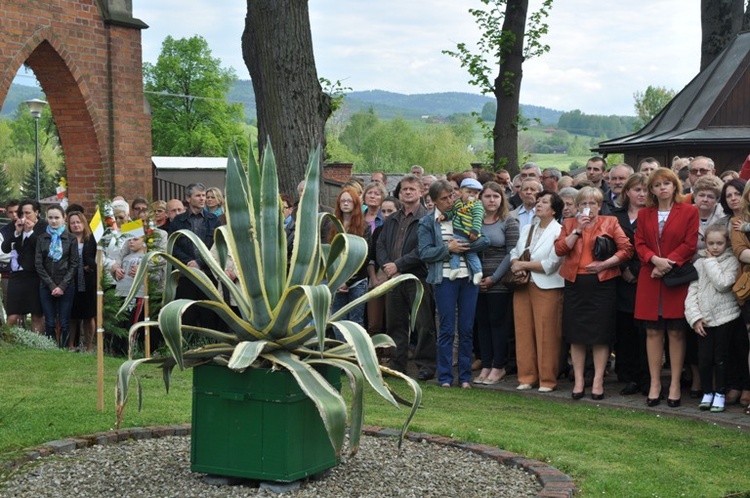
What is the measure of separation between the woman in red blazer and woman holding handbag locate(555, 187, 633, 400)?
0.32 meters

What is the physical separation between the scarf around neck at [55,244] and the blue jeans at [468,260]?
5.75 m

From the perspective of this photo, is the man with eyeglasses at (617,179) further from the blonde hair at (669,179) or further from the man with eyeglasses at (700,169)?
the blonde hair at (669,179)

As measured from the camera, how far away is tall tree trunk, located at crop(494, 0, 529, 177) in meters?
21.9

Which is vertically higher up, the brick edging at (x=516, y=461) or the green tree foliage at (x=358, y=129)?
the green tree foliage at (x=358, y=129)

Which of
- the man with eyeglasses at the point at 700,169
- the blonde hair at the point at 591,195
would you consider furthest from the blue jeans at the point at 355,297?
the man with eyeglasses at the point at 700,169

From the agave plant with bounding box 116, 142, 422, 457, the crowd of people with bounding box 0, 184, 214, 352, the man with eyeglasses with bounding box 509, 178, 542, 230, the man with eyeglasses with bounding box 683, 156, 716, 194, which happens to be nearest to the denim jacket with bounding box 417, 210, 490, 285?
the man with eyeglasses with bounding box 509, 178, 542, 230

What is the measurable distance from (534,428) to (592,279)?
2196mm

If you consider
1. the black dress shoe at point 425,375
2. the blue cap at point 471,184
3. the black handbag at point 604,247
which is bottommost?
the black dress shoe at point 425,375

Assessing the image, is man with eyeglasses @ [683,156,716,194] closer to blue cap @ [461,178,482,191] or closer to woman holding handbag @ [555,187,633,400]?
woman holding handbag @ [555,187,633,400]

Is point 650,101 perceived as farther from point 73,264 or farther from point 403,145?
point 73,264

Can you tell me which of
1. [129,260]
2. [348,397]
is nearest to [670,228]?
[348,397]

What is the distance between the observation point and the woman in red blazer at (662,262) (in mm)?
9805

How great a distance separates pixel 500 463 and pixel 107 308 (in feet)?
25.2

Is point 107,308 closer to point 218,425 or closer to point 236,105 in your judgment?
point 218,425
